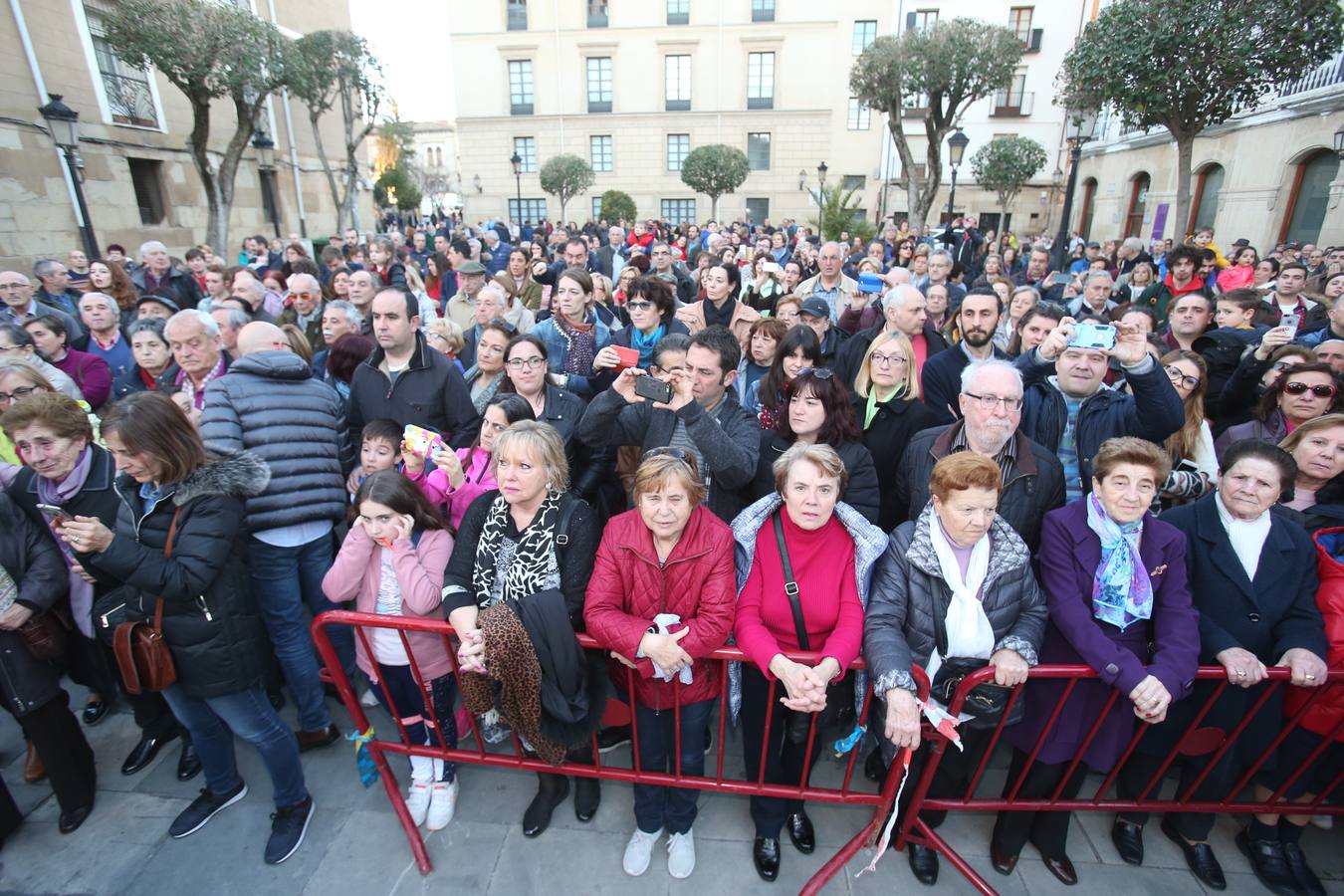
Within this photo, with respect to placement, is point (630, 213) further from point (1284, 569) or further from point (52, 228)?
point (1284, 569)

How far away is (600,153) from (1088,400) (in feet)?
121

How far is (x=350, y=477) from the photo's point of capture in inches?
137

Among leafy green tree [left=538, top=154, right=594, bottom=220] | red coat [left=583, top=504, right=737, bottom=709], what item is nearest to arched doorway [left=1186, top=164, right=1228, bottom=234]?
red coat [left=583, top=504, right=737, bottom=709]

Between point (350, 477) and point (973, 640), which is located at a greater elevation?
point (350, 477)

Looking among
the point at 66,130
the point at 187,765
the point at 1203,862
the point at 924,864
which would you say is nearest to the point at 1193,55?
the point at 1203,862

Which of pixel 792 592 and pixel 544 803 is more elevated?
pixel 792 592

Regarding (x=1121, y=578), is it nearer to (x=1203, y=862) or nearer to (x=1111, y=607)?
(x=1111, y=607)

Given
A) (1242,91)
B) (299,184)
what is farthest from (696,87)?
(1242,91)

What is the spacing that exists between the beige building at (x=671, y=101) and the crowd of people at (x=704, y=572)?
31.0 metres

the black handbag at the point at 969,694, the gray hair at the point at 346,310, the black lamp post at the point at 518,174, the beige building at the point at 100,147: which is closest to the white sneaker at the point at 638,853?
the black handbag at the point at 969,694

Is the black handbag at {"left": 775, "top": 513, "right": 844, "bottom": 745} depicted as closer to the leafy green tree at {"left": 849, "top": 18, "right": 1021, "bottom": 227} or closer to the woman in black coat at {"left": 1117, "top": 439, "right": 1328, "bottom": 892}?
the woman in black coat at {"left": 1117, "top": 439, "right": 1328, "bottom": 892}

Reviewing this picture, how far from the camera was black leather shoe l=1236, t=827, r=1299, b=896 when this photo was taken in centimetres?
264

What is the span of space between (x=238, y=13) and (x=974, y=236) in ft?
55.3

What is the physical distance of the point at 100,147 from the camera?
1440 cm
